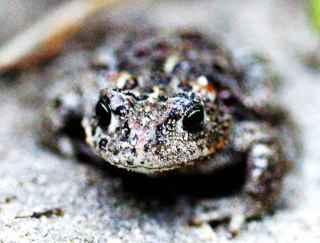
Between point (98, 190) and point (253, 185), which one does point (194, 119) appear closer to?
point (253, 185)

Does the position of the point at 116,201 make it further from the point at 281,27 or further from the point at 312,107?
the point at 281,27

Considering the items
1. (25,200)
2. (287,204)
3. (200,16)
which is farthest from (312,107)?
(25,200)

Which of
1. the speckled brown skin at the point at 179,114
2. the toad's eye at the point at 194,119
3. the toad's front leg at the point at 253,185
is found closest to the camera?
the speckled brown skin at the point at 179,114

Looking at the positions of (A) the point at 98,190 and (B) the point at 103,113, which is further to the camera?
(A) the point at 98,190

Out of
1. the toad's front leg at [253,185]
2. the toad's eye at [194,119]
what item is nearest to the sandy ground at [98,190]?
the toad's front leg at [253,185]

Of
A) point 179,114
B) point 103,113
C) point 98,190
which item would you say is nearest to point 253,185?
point 179,114

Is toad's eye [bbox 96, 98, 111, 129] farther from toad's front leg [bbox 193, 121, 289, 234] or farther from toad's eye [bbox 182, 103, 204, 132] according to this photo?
toad's front leg [bbox 193, 121, 289, 234]

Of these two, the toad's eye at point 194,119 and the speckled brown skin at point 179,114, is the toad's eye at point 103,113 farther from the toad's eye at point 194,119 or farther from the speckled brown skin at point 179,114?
the toad's eye at point 194,119
